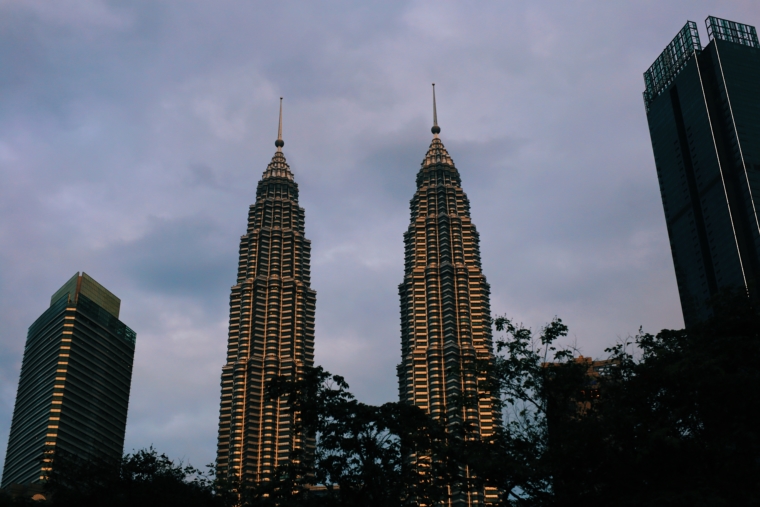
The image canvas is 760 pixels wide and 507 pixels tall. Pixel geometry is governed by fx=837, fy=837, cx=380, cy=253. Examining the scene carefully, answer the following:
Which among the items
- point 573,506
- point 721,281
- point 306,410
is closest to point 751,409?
point 573,506

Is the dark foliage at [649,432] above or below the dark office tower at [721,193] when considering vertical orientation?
below

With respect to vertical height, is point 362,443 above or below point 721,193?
below

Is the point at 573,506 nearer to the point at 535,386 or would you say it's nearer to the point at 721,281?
the point at 535,386

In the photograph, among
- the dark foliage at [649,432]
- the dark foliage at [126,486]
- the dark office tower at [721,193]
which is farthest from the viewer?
the dark office tower at [721,193]

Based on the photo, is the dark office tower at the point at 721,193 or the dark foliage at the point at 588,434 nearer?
the dark foliage at the point at 588,434

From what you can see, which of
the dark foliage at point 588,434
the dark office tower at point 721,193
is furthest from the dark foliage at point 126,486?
the dark office tower at point 721,193

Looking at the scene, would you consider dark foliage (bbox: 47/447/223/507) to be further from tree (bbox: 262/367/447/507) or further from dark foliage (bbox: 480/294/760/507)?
dark foliage (bbox: 480/294/760/507)

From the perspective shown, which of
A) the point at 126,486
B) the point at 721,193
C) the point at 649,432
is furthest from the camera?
the point at 721,193

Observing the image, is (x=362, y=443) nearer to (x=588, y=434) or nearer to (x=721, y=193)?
(x=588, y=434)

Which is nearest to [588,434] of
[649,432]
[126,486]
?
[649,432]

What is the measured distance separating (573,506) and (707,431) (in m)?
6.53

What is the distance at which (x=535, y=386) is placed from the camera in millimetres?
39531

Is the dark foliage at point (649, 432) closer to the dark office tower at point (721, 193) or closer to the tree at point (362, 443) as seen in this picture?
the tree at point (362, 443)

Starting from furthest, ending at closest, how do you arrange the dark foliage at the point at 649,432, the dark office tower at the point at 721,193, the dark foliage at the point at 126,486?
the dark office tower at the point at 721,193
the dark foliage at the point at 126,486
the dark foliage at the point at 649,432
